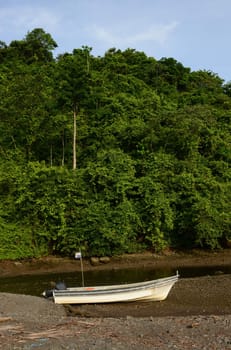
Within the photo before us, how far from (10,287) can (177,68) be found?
52.4 metres

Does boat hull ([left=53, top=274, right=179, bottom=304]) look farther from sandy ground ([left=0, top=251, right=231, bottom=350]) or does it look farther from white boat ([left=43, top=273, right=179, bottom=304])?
sandy ground ([left=0, top=251, right=231, bottom=350])

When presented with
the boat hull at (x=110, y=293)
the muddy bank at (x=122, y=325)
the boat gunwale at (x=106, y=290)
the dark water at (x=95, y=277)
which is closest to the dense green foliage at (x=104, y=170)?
the dark water at (x=95, y=277)

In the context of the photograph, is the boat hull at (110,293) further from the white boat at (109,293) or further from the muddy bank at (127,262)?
the muddy bank at (127,262)

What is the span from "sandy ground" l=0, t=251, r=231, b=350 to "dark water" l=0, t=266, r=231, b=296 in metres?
3.11

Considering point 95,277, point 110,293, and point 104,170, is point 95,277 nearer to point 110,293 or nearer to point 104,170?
point 110,293

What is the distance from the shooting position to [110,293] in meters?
21.4

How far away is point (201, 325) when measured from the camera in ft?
47.5

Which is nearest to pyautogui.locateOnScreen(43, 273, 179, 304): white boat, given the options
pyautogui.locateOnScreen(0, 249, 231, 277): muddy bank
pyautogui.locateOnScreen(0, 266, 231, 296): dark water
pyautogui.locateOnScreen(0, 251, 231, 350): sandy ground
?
pyautogui.locateOnScreen(0, 251, 231, 350): sandy ground

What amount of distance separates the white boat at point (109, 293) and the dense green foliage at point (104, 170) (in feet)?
48.7

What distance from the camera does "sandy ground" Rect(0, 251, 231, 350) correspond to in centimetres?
1177

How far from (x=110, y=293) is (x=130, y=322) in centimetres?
577

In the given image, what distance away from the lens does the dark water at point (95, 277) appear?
1083 inches

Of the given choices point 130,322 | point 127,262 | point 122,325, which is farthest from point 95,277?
point 122,325

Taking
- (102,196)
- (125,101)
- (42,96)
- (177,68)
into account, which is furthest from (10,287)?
(177,68)
